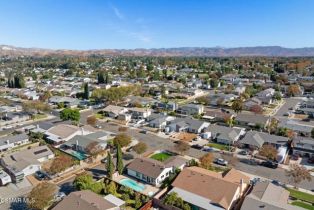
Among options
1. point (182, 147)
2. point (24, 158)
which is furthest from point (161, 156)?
point (24, 158)

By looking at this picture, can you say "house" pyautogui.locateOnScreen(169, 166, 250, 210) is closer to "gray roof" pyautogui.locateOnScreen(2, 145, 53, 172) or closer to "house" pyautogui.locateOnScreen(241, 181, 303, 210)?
"house" pyautogui.locateOnScreen(241, 181, 303, 210)

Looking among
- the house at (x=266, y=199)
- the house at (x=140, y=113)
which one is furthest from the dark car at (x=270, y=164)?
the house at (x=140, y=113)

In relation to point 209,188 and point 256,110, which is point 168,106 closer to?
point 256,110

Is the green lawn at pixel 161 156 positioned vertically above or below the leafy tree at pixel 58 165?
below

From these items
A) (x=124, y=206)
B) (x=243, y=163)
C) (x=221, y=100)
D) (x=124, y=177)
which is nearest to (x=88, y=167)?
(x=124, y=177)

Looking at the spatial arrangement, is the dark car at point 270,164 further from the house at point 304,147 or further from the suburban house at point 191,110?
the suburban house at point 191,110
